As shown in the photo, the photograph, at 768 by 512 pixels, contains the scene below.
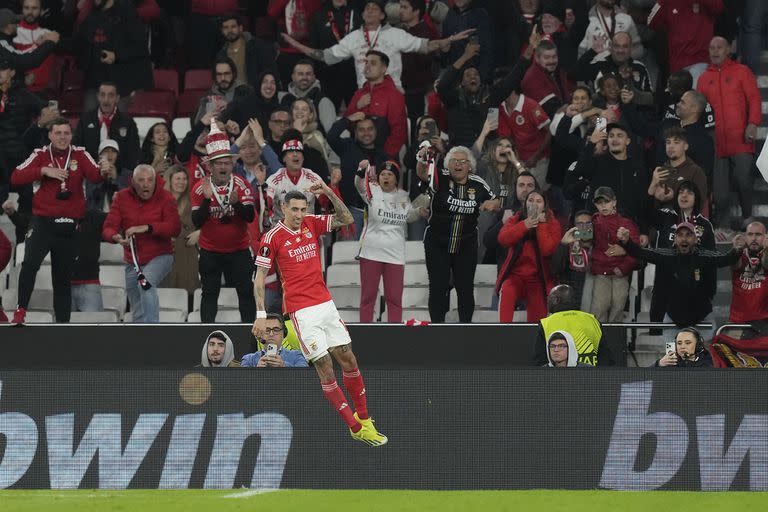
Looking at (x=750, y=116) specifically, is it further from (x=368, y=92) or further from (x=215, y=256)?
(x=215, y=256)

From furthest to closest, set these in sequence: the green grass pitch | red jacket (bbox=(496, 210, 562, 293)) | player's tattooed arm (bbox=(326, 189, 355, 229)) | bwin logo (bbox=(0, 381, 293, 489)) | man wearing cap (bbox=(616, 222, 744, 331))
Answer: red jacket (bbox=(496, 210, 562, 293)) → man wearing cap (bbox=(616, 222, 744, 331)) → player's tattooed arm (bbox=(326, 189, 355, 229)) → bwin logo (bbox=(0, 381, 293, 489)) → the green grass pitch

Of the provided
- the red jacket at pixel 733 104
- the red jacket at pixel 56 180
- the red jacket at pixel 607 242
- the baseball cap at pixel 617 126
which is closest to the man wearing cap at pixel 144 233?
the red jacket at pixel 56 180

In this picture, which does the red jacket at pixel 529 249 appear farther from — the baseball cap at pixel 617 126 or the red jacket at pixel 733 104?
the red jacket at pixel 733 104

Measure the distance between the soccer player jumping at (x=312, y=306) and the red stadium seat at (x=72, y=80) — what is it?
8.17 meters

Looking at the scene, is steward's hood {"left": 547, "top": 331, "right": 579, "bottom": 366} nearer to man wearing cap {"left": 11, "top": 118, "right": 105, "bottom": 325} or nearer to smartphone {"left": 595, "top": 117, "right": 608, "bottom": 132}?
smartphone {"left": 595, "top": 117, "right": 608, "bottom": 132}

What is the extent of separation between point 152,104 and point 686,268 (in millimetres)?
7130

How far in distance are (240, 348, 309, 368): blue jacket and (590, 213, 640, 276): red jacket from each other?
3.04 meters

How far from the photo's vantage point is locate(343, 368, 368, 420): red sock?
10469 millimetres

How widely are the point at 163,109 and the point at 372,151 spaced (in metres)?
3.44

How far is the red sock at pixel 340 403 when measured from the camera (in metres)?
10.4

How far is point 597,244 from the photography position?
543 inches

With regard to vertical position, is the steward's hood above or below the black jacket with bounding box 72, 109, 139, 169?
below

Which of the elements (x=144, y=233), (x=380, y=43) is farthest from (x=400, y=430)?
(x=380, y=43)

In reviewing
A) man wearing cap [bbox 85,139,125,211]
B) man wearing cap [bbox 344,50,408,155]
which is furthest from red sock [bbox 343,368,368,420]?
man wearing cap [bbox 85,139,125,211]
